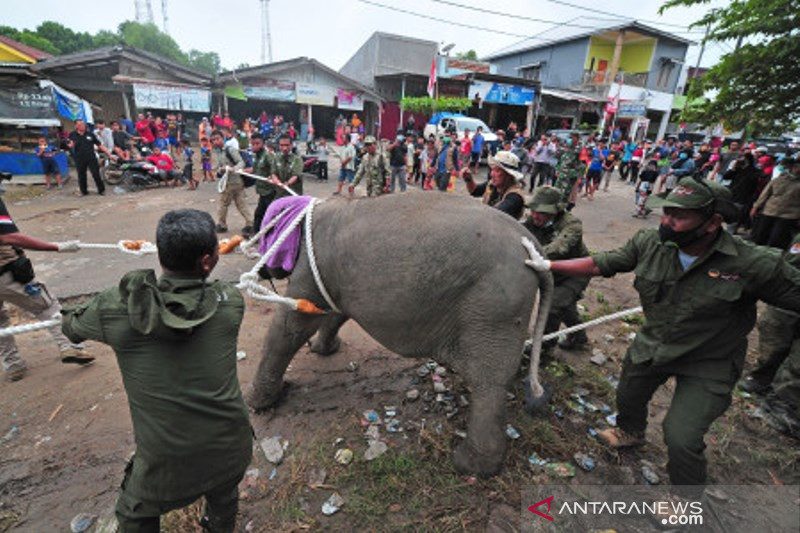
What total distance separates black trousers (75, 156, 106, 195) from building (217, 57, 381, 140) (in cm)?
1241

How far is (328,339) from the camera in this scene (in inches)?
156

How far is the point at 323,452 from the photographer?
112 inches

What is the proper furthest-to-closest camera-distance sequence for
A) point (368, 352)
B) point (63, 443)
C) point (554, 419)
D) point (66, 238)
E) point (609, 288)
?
point (66, 238) < point (609, 288) < point (368, 352) < point (554, 419) < point (63, 443)

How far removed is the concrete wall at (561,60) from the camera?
1067 inches

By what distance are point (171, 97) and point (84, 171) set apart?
9.87 metres

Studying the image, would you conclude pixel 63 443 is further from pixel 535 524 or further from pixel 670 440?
pixel 670 440

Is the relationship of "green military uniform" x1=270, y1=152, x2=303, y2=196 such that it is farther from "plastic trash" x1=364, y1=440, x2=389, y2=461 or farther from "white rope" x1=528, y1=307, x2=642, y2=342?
"white rope" x1=528, y1=307, x2=642, y2=342

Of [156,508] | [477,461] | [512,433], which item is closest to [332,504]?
[477,461]

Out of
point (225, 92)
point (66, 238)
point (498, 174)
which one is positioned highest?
point (225, 92)

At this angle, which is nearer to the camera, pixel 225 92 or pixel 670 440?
pixel 670 440

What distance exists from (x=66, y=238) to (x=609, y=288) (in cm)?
921

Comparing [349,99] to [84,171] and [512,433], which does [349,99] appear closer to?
[84,171]

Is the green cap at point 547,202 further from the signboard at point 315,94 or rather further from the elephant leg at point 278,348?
the signboard at point 315,94

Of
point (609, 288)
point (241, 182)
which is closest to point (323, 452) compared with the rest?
point (609, 288)
